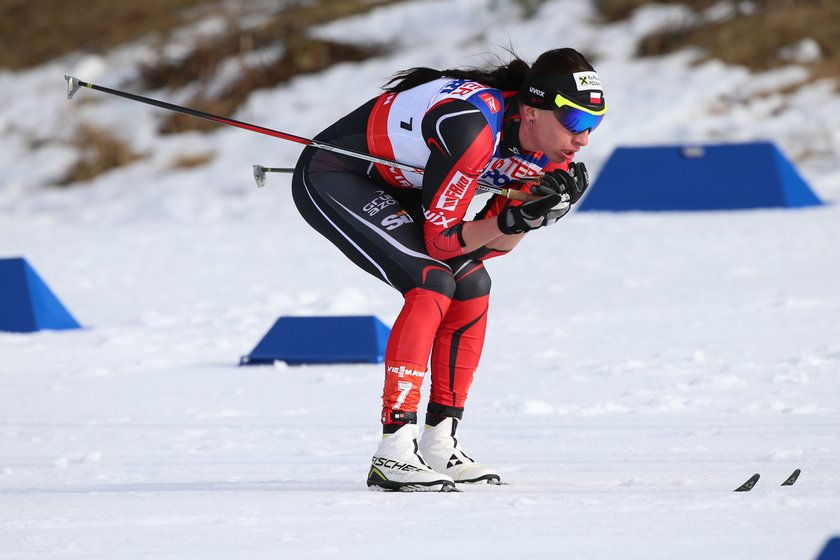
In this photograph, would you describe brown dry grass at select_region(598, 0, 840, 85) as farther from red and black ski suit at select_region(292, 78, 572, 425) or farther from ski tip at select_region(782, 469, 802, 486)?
ski tip at select_region(782, 469, 802, 486)

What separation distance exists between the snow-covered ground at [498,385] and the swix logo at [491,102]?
1.05 m

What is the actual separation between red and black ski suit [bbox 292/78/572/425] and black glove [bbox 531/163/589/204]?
15cm

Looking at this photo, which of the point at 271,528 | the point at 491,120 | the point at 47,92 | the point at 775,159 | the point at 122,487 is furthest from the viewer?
the point at 47,92

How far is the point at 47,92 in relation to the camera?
57.4 ft

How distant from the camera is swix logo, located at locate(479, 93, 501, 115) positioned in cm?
367

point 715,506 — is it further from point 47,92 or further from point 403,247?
point 47,92

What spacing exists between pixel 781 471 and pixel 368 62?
41.7 feet

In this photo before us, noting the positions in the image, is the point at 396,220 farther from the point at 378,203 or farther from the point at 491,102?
the point at 491,102

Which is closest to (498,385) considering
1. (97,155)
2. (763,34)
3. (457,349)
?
(457,349)

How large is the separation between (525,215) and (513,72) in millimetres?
536

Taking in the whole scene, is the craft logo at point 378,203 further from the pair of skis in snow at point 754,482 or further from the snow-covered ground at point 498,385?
the pair of skis in snow at point 754,482

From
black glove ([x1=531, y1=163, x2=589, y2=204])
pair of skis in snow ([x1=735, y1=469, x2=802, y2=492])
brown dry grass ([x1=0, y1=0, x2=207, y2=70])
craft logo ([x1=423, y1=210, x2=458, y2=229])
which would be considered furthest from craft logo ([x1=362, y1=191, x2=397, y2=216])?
brown dry grass ([x1=0, y1=0, x2=207, y2=70])

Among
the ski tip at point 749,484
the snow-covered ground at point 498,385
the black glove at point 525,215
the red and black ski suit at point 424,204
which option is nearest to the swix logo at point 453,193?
the red and black ski suit at point 424,204

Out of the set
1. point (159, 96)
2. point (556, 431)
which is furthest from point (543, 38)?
Answer: point (556, 431)
